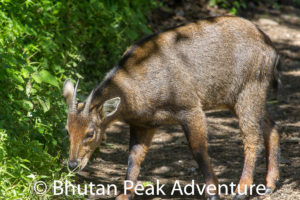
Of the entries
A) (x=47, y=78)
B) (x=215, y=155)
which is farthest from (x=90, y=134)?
(x=215, y=155)

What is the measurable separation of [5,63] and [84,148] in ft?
4.45

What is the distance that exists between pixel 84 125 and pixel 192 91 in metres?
1.44

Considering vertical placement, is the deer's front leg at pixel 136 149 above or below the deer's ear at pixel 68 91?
below

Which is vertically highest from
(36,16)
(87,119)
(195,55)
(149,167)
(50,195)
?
(36,16)

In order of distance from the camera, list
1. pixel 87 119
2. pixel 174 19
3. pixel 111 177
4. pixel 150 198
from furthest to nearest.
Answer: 1. pixel 174 19
2. pixel 111 177
3. pixel 150 198
4. pixel 87 119

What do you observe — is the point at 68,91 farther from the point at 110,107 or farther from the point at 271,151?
the point at 271,151

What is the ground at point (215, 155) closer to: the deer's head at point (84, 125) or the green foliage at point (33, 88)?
the deer's head at point (84, 125)

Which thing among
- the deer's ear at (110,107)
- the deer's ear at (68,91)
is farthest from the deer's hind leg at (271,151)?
the deer's ear at (68,91)

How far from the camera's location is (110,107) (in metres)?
6.84

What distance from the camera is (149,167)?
8586 mm

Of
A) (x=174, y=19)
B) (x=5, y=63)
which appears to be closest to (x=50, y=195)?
(x=5, y=63)

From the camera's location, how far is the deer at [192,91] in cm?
703

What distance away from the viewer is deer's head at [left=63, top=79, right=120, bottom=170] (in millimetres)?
6645

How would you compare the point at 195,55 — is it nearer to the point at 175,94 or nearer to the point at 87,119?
the point at 175,94
